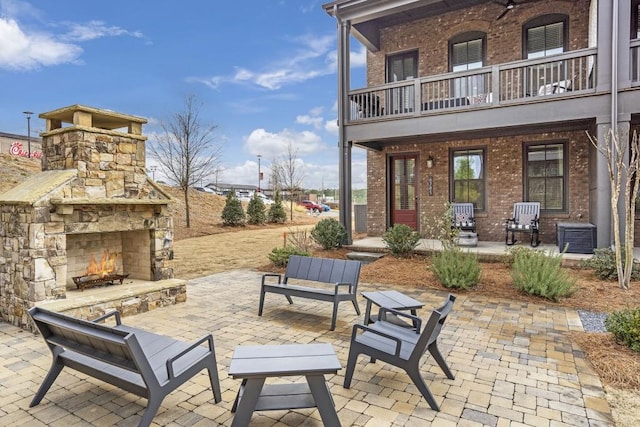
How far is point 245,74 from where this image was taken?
2534cm

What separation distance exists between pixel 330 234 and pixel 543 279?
521 cm

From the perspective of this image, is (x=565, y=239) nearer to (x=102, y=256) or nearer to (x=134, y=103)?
(x=102, y=256)

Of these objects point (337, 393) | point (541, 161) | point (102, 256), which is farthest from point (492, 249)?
point (102, 256)

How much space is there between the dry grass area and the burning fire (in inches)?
33.3

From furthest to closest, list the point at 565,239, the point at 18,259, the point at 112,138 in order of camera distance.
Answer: the point at 565,239 < the point at 112,138 < the point at 18,259

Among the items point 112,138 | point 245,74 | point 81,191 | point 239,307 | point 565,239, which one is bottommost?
point 239,307

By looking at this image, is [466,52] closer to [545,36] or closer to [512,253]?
[545,36]

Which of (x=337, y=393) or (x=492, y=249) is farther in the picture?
(x=492, y=249)

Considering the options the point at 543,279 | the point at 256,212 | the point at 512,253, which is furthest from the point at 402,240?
the point at 256,212

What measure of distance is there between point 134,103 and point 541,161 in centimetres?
1977

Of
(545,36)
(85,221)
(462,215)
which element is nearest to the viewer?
(85,221)

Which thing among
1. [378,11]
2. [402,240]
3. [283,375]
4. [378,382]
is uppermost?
[378,11]

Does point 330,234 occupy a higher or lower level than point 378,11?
lower

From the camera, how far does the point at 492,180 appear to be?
10688 millimetres
